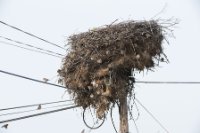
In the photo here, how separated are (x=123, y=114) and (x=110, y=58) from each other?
1.21m

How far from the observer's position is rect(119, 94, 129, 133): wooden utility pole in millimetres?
10445

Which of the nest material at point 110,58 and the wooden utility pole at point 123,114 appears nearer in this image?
the nest material at point 110,58

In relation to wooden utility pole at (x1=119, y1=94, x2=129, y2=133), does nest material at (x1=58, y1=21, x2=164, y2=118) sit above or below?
above

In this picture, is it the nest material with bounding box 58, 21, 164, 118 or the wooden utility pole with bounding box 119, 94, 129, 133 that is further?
the wooden utility pole with bounding box 119, 94, 129, 133

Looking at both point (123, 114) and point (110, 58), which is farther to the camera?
point (123, 114)

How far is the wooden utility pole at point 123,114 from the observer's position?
411 inches

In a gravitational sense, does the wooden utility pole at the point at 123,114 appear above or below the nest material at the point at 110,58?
below

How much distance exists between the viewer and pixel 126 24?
1024 centimetres

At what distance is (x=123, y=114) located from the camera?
34.8 ft

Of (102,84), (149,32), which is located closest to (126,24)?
(149,32)

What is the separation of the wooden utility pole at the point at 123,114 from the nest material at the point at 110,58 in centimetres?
19

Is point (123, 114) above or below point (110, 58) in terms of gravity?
below

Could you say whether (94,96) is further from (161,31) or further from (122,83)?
(161,31)

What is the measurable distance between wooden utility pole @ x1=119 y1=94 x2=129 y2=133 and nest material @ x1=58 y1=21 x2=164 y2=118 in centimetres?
19
